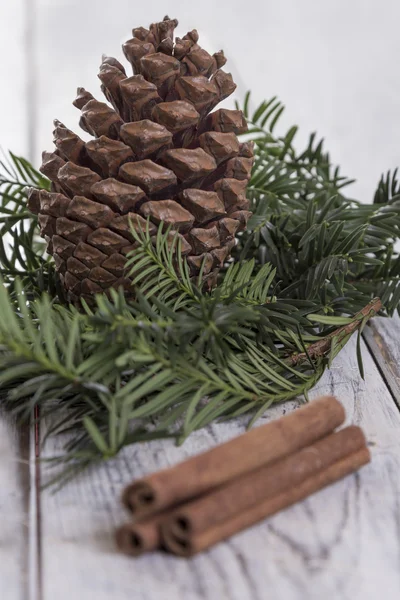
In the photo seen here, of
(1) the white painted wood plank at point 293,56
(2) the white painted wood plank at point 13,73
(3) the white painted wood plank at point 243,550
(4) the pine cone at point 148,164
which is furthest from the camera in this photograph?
(2) the white painted wood plank at point 13,73

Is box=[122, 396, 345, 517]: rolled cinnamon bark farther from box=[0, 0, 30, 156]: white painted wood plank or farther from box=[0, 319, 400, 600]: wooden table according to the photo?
box=[0, 0, 30, 156]: white painted wood plank

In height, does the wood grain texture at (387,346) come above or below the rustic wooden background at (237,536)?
above

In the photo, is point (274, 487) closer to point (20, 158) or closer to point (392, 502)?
point (392, 502)

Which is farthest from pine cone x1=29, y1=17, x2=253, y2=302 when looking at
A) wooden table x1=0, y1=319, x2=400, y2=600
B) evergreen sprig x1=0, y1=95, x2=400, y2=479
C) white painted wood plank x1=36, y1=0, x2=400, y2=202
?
white painted wood plank x1=36, y1=0, x2=400, y2=202

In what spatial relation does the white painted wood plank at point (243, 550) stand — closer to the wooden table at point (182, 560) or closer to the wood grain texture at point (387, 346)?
the wooden table at point (182, 560)

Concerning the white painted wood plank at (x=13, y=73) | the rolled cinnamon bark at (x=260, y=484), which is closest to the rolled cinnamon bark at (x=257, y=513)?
the rolled cinnamon bark at (x=260, y=484)

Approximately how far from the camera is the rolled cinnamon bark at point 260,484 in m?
0.32

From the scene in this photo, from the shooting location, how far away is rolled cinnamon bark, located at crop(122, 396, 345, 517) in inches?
12.7

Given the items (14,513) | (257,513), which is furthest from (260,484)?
(14,513)

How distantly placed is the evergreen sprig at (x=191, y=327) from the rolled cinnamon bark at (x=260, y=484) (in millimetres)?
45

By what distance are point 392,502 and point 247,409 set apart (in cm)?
9

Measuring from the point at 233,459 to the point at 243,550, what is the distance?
1.6 inches

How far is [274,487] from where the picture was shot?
0.35 meters

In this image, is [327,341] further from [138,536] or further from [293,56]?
[293,56]
